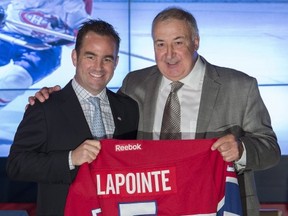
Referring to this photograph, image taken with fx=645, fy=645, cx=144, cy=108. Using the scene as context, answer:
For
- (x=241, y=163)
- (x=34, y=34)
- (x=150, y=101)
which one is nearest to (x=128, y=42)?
(x=34, y=34)

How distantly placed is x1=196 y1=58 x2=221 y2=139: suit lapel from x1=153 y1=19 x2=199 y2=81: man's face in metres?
0.11

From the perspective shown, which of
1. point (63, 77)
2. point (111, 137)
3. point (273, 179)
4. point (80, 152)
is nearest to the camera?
point (80, 152)

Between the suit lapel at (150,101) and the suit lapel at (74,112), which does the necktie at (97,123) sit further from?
the suit lapel at (150,101)

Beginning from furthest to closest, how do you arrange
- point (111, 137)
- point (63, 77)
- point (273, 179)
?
point (63, 77) → point (273, 179) → point (111, 137)

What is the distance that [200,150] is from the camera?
2.24m

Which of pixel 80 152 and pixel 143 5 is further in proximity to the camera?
pixel 143 5

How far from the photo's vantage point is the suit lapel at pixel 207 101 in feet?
8.13

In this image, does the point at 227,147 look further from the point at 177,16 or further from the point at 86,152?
the point at 177,16

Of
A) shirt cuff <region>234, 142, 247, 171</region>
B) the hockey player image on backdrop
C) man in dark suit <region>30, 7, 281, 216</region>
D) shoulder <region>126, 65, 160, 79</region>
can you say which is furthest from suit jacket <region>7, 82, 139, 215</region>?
the hockey player image on backdrop

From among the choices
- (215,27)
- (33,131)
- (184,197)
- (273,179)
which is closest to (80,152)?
(33,131)

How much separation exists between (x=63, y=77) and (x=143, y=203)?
2.92m

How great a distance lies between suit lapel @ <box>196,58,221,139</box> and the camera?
248 centimetres

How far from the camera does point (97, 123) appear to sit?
2383mm

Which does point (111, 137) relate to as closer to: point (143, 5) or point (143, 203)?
point (143, 203)
